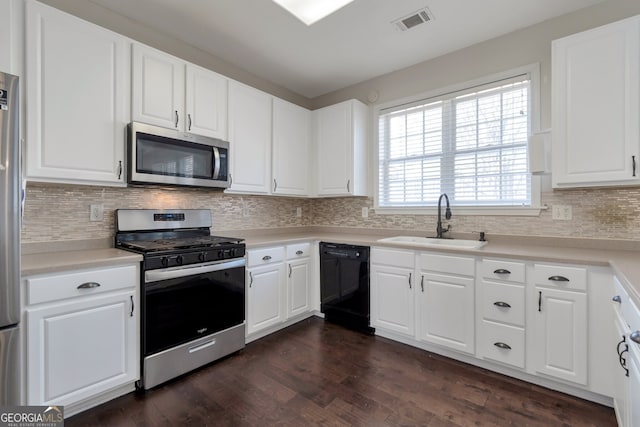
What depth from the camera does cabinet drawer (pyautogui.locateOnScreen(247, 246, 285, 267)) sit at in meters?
2.55

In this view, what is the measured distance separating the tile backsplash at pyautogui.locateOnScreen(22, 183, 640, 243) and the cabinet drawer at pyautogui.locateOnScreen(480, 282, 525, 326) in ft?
2.21

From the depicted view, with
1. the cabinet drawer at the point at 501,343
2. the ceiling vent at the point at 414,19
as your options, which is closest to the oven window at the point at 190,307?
the cabinet drawer at the point at 501,343

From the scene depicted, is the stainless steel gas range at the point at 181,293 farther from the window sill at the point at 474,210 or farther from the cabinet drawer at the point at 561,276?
the cabinet drawer at the point at 561,276

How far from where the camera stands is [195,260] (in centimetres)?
210

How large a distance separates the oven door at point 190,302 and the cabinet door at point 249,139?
2.72ft

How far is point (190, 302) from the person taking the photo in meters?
2.09

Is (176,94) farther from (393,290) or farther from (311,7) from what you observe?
(393,290)

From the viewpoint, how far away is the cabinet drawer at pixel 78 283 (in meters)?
1.52

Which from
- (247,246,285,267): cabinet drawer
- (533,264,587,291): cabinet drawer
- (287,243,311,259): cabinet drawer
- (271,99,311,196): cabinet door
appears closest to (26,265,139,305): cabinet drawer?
(247,246,285,267): cabinet drawer

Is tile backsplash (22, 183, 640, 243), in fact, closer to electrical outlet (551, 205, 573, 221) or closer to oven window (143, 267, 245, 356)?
electrical outlet (551, 205, 573, 221)

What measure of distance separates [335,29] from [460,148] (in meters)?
1.56

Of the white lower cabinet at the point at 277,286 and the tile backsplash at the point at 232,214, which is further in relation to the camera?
the white lower cabinet at the point at 277,286

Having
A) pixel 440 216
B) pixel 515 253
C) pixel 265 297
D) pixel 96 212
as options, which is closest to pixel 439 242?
pixel 440 216

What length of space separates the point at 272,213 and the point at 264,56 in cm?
164
